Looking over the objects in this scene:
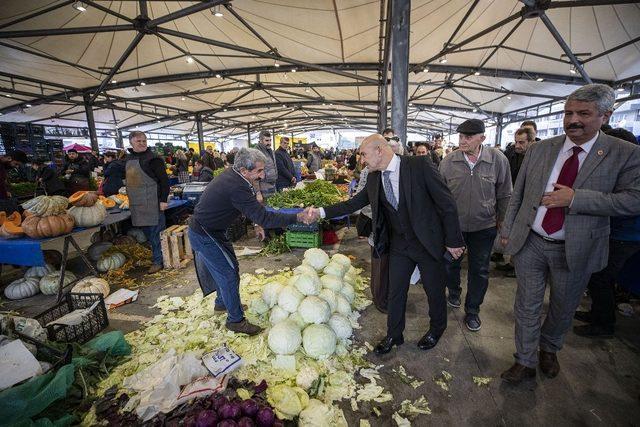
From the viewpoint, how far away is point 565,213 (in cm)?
232

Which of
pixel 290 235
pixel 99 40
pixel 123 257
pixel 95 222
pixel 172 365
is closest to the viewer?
pixel 172 365

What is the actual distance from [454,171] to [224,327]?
352 cm

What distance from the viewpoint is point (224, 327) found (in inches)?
144

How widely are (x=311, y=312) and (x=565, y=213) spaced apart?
2.54m

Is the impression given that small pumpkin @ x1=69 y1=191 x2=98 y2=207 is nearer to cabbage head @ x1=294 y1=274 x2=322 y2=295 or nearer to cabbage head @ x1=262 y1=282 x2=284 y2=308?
cabbage head @ x1=262 y1=282 x2=284 y2=308

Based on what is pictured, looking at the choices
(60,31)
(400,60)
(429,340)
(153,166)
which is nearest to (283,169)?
(153,166)

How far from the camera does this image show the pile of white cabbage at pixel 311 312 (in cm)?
299

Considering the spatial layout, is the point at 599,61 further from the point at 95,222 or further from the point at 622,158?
the point at 95,222

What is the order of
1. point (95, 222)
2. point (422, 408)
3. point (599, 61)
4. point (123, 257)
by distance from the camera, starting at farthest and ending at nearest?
point (599, 61)
point (123, 257)
point (95, 222)
point (422, 408)

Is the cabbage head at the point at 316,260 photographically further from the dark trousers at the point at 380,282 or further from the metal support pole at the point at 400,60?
the metal support pole at the point at 400,60

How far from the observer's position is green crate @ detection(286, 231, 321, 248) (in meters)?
6.36

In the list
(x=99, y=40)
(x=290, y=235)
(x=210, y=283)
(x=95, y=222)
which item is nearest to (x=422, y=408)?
(x=210, y=283)

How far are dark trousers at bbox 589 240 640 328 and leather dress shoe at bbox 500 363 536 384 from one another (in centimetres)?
141

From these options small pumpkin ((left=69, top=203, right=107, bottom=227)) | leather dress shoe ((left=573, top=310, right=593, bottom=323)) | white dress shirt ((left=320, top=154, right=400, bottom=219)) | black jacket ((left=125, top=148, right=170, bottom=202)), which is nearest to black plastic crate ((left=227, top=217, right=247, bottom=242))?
black jacket ((left=125, top=148, right=170, bottom=202))
